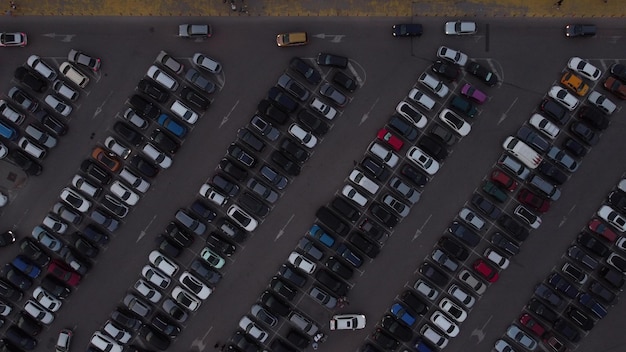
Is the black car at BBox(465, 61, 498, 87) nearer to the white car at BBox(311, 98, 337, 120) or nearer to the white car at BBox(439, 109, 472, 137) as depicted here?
the white car at BBox(439, 109, 472, 137)

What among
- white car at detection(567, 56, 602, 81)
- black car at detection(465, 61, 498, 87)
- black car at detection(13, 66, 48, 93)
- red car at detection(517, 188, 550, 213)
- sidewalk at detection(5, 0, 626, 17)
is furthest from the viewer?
sidewalk at detection(5, 0, 626, 17)

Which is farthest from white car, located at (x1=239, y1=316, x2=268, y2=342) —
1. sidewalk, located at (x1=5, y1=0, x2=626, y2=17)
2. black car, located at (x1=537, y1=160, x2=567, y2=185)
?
black car, located at (x1=537, y1=160, x2=567, y2=185)

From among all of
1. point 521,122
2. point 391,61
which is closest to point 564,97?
point 521,122

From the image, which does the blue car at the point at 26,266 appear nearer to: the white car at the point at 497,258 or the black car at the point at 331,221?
the black car at the point at 331,221

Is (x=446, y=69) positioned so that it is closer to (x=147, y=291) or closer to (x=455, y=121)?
(x=455, y=121)

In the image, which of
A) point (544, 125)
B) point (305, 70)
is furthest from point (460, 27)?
point (305, 70)
